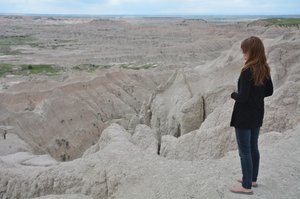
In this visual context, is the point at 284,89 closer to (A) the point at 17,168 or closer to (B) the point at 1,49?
(A) the point at 17,168

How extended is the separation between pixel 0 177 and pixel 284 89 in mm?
7094

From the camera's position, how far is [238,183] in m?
6.47

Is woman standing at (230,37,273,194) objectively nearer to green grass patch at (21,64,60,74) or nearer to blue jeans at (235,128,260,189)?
blue jeans at (235,128,260,189)

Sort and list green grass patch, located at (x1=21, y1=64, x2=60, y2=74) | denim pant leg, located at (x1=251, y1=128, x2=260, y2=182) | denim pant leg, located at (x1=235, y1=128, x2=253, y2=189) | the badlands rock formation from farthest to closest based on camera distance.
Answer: green grass patch, located at (x1=21, y1=64, x2=60, y2=74), the badlands rock formation, denim pant leg, located at (x1=251, y1=128, x2=260, y2=182), denim pant leg, located at (x1=235, y1=128, x2=253, y2=189)

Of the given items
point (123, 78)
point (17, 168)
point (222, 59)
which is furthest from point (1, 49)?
point (17, 168)

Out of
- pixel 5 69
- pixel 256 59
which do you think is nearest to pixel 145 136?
pixel 256 59

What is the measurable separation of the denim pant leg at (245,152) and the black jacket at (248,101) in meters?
0.12

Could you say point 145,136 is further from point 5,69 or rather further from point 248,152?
point 5,69

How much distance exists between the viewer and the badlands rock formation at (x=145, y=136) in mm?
7242

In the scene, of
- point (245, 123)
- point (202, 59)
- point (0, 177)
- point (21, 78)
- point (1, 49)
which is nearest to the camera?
point (245, 123)

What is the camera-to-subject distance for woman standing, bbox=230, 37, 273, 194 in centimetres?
550

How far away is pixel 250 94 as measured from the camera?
555cm

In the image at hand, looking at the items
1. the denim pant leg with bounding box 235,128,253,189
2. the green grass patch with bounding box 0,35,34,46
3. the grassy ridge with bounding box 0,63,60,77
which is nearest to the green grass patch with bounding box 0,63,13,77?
the grassy ridge with bounding box 0,63,60,77

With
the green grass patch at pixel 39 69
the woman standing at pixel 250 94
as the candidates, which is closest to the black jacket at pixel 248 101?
the woman standing at pixel 250 94
